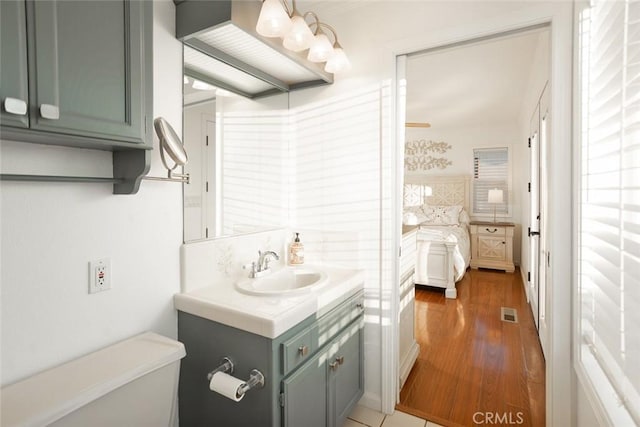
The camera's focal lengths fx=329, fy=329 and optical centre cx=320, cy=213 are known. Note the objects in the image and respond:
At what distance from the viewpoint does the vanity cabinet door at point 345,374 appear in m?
1.60

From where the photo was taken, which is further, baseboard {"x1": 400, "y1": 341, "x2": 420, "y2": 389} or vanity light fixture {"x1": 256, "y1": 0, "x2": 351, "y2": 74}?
baseboard {"x1": 400, "y1": 341, "x2": 420, "y2": 389}

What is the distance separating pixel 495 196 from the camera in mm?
5344

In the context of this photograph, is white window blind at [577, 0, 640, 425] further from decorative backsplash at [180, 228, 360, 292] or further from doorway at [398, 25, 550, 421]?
decorative backsplash at [180, 228, 360, 292]

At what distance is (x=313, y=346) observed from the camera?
1447 mm

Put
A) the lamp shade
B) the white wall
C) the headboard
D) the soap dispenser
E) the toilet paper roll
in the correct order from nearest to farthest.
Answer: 1. the white wall
2. the toilet paper roll
3. the soap dispenser
4. the lamp shade
5. the headboard

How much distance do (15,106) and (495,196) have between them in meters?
5.79

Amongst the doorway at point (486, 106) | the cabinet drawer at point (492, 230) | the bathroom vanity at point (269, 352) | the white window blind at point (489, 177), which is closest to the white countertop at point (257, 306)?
the bathroom vanity at point (269, 352)

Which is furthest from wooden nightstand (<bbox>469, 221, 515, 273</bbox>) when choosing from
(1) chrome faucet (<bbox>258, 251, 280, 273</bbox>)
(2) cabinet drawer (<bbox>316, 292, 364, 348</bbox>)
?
(1) chrome faucet (<bbox>258, 251, 280, 273</bbox>)

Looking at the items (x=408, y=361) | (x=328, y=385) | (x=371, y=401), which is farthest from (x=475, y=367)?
(x=328, y=385)

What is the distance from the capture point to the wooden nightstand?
5129 mm

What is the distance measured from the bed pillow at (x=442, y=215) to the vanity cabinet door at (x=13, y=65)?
555cm

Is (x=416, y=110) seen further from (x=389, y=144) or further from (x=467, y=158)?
(x=389, y=144)

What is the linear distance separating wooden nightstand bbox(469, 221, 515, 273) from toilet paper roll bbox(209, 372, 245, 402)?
503 cm

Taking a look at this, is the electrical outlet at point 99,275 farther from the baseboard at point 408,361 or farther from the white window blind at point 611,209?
the baseboard at point 408,361
